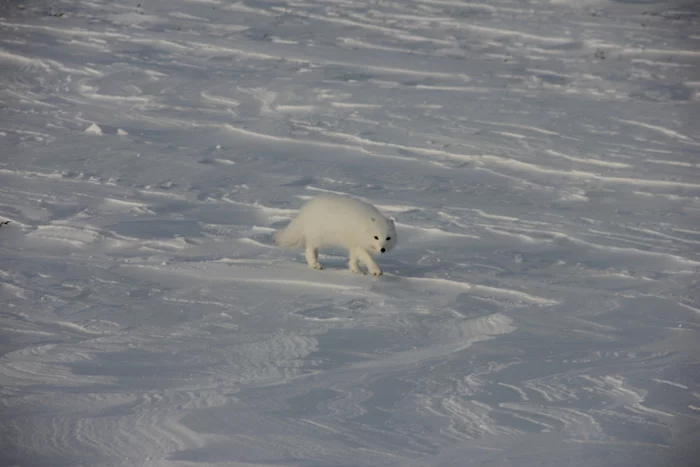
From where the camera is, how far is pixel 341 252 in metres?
7.29

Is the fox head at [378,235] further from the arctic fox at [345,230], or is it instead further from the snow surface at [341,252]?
the snow surface at [341,252]

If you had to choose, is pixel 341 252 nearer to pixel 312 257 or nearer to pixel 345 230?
pixel 312 257

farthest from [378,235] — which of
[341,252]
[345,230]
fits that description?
[341,252]

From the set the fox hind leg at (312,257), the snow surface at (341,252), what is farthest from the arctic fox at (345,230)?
the snow surface at (341,252)

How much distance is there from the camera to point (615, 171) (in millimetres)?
9453

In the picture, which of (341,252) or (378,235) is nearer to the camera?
(378,235)

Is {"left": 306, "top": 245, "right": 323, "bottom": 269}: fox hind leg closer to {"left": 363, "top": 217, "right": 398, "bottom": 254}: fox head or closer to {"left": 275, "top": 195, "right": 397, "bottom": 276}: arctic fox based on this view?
{"left": 275, "top": 195, "right": 397, "bottom": 276}: arctic fox

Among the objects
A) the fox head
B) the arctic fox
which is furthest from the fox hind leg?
the fox head

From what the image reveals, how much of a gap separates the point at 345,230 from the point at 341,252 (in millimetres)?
1067

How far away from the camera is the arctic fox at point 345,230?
6148 millimetres

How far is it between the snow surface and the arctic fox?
0.15m

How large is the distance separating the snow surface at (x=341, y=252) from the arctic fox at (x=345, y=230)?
0.49ft

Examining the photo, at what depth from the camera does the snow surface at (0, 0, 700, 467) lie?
13.5 ft

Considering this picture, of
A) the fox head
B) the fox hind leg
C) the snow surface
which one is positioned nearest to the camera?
the snow surface
